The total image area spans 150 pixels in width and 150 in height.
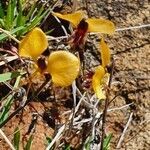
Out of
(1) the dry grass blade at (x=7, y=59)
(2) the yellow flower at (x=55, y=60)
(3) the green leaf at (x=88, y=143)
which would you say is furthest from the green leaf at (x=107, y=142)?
(2) the yellow flower at (x=55, y=60)

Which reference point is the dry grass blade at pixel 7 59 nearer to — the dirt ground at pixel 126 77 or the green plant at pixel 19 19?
the green plant at pixel 19 19

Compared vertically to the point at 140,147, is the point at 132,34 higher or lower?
higher

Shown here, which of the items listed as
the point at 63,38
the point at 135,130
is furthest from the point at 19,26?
the point at 135,130

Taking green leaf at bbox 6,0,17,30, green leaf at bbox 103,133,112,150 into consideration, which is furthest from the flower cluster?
green leaf at bbox 6,0,17,30

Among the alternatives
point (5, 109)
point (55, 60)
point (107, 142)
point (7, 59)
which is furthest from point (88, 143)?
point (55, 60)

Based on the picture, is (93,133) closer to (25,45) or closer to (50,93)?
(50,93)

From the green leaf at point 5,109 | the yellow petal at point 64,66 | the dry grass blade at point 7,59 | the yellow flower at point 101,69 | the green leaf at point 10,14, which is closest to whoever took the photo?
the yellow petal at point 64,66

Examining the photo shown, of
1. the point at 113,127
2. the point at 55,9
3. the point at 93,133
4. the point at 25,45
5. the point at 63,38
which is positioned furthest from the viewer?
the point at 55,9

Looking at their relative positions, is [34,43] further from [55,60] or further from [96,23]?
[96,23]
